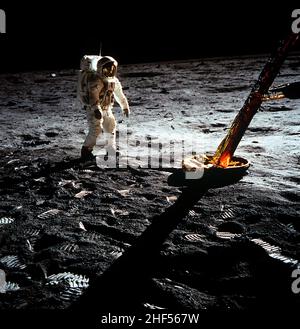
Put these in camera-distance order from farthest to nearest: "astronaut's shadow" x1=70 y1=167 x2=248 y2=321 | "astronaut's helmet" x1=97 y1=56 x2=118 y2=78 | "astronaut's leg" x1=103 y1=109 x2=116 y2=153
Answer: "astronaut's leg" x1=103 y1=109 x2=116 y2=153
"astronaut's helmet" x1=97 y1=56 x2=118 y2=78
"astronaut's shadow" x1=70 y1=167 x2=248 y2=321

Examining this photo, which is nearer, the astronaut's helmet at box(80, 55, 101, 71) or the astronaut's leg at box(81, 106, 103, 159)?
the astronaut's helmet at box(80, 55, 101, 71)

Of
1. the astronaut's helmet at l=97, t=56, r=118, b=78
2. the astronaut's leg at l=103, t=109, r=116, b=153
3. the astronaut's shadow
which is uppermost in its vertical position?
the astronaut's helmet at l=97, t=56, r=118, b=78

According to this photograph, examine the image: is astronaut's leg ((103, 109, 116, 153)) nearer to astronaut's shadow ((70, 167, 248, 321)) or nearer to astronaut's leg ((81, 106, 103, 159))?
astronaut's leg ((81, 106, 103, 159))

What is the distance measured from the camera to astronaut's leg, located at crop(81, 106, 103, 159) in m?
4.36

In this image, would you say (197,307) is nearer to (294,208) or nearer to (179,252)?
(179,252)

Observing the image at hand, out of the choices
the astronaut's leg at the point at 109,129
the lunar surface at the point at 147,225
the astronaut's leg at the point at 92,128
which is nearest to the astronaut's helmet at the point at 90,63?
the astronaut's leg at the point at 92,128

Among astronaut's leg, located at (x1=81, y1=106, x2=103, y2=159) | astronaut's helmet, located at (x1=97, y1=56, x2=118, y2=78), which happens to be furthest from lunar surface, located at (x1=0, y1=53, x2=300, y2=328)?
astronaut's helmet, located at (x1=97, y1=56, x2=118, y2=78)

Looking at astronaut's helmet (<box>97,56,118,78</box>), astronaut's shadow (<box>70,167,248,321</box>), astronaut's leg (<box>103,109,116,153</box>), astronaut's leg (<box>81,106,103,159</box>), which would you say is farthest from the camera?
astronaut's leg (<box>103,109,116,153</box>)

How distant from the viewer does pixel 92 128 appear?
14.7ft

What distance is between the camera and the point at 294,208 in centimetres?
315

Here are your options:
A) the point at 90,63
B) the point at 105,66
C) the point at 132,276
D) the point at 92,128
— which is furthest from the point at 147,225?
the point at 90,63

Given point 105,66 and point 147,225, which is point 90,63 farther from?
point 147,225
